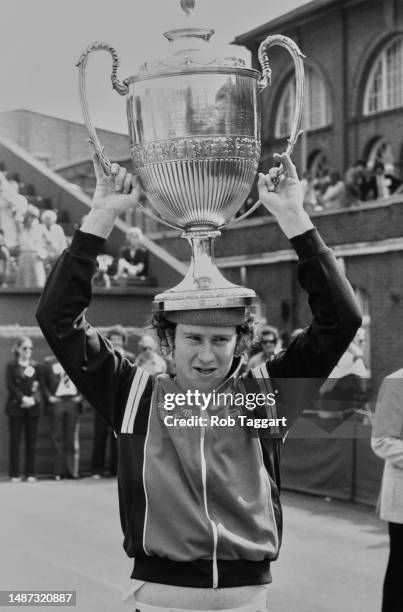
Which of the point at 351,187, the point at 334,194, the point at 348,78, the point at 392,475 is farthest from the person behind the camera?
the point at 348,78

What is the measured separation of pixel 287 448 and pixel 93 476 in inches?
110

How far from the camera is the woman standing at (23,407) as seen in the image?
13.0m

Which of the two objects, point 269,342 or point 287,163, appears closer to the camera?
point 287,163

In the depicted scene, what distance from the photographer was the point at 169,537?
3201 mm

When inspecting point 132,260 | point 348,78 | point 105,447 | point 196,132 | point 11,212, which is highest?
point 348,78

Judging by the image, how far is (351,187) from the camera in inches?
897

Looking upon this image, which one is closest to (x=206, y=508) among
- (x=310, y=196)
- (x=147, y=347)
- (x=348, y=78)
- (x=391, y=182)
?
(x=147, y=347)

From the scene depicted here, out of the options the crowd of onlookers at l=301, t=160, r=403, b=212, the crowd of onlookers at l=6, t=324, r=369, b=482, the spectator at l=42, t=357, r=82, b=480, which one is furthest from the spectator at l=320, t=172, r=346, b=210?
the spectator at l=42, t=357, r=82, b=480

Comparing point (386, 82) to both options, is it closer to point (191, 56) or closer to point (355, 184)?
point (355, 184)

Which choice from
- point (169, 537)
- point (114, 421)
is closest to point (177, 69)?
point (114, 421)

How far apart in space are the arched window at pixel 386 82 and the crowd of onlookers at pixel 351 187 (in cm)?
556

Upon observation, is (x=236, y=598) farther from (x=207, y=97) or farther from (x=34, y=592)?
(x=34, y=592)

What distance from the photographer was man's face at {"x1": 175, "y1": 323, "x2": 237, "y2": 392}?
333 cm

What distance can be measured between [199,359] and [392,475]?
3231 mm
